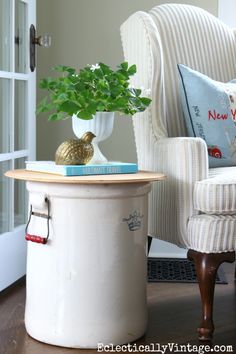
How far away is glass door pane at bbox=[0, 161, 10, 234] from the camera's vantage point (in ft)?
7.34

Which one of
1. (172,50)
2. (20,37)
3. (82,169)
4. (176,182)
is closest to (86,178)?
(82,169)

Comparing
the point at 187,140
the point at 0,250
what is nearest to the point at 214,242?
the point at 187,140

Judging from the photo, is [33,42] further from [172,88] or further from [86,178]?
[86,178]

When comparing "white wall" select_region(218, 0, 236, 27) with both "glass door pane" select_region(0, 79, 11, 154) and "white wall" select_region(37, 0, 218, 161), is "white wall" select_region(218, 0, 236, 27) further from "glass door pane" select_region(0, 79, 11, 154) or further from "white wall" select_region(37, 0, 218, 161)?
"glass door pane" select_region(0, 79, 11, 154)

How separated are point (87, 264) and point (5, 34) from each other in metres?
1.04

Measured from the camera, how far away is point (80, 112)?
172 centimetres

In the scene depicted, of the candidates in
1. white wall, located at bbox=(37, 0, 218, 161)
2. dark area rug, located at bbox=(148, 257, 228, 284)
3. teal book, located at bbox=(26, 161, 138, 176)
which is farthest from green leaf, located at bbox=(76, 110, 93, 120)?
white wall, located at bbox=(37, 0, 218, 161)

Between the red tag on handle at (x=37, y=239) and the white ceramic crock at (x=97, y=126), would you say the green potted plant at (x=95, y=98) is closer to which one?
the white ceramic crock at (x=97, y=126)

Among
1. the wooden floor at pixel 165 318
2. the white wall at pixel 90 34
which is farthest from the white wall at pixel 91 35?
the wooden floor at pixel 165 318

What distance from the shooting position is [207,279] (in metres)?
1.71

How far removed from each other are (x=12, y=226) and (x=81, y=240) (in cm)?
72

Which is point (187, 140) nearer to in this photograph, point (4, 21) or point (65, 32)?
point (4, 21)

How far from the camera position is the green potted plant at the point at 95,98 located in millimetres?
1721

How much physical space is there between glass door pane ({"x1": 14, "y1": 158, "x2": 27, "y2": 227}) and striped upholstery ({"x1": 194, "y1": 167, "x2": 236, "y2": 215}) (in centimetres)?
89
